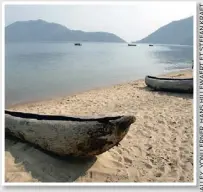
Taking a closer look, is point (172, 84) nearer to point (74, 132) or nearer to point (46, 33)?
point (46, 33)

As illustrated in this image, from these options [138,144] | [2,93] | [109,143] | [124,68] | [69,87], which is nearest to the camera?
[109,143]

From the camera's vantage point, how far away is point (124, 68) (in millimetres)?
5711

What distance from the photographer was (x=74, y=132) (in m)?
2.07

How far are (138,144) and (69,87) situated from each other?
77.6 inches

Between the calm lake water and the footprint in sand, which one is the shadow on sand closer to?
the footprint in sand

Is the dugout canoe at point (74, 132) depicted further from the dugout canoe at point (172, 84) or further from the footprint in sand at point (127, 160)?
the dugout canoe at point (172, 84)

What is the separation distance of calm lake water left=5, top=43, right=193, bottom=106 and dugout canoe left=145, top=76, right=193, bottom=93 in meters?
0.24

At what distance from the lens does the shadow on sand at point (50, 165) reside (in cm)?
217

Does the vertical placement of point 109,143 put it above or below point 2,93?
below

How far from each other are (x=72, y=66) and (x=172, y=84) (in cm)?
152

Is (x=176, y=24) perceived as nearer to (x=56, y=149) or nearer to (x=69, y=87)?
(x=56, y=149)

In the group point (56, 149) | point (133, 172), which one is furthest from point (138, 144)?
point (56, 149)

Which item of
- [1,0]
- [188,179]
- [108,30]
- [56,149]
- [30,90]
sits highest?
[1,0]

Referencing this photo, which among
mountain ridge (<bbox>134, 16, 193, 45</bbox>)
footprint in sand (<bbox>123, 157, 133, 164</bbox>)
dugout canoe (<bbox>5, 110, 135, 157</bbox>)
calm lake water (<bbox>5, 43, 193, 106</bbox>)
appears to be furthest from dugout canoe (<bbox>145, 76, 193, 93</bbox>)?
dugout canoe (<bbox>5, 110, 135, 157</bbox>)
